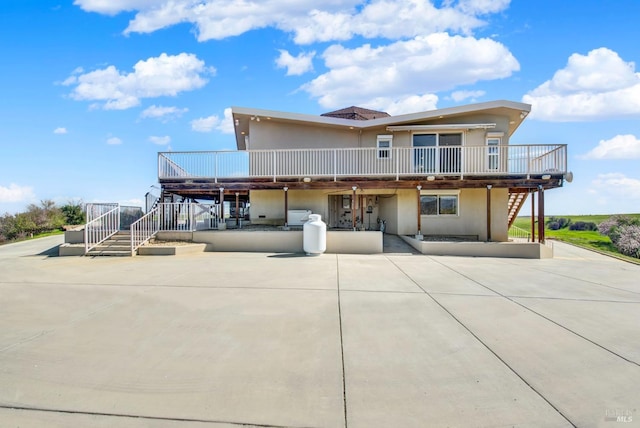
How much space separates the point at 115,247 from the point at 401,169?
1169 centimetres

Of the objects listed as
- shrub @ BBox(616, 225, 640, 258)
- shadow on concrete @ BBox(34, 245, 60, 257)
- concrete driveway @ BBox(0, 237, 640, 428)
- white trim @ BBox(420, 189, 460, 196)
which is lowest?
shrub @ BBox(616, 225, 640, 258)

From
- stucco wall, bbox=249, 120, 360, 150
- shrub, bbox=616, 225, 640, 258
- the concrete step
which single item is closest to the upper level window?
stucco wall, bbox=249, 120, 360, 150

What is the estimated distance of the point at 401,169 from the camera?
45.6 feet

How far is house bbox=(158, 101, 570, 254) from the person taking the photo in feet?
41.5

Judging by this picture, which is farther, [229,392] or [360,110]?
[360,110]

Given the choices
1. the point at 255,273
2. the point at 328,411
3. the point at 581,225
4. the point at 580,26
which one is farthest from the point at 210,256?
the point at 581,225

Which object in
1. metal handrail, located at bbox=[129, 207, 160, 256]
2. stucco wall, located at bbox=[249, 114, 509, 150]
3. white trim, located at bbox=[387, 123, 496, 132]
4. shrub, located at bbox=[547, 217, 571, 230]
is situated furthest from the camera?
shrub, located at bbox=[547, 217, 571, 230]

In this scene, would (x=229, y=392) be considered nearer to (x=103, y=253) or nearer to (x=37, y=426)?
(x=37, y=426)

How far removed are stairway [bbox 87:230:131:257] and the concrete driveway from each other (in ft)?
12.1

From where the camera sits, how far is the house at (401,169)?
12.6 metres

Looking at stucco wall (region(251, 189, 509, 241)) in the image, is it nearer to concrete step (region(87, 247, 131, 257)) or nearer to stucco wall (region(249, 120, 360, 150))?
stucco wall (region(249, 120, 360, 150))

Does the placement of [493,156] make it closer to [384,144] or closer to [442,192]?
[442,192]

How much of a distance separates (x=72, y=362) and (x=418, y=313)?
4.14 metres

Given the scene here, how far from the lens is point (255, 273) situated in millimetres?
7125
